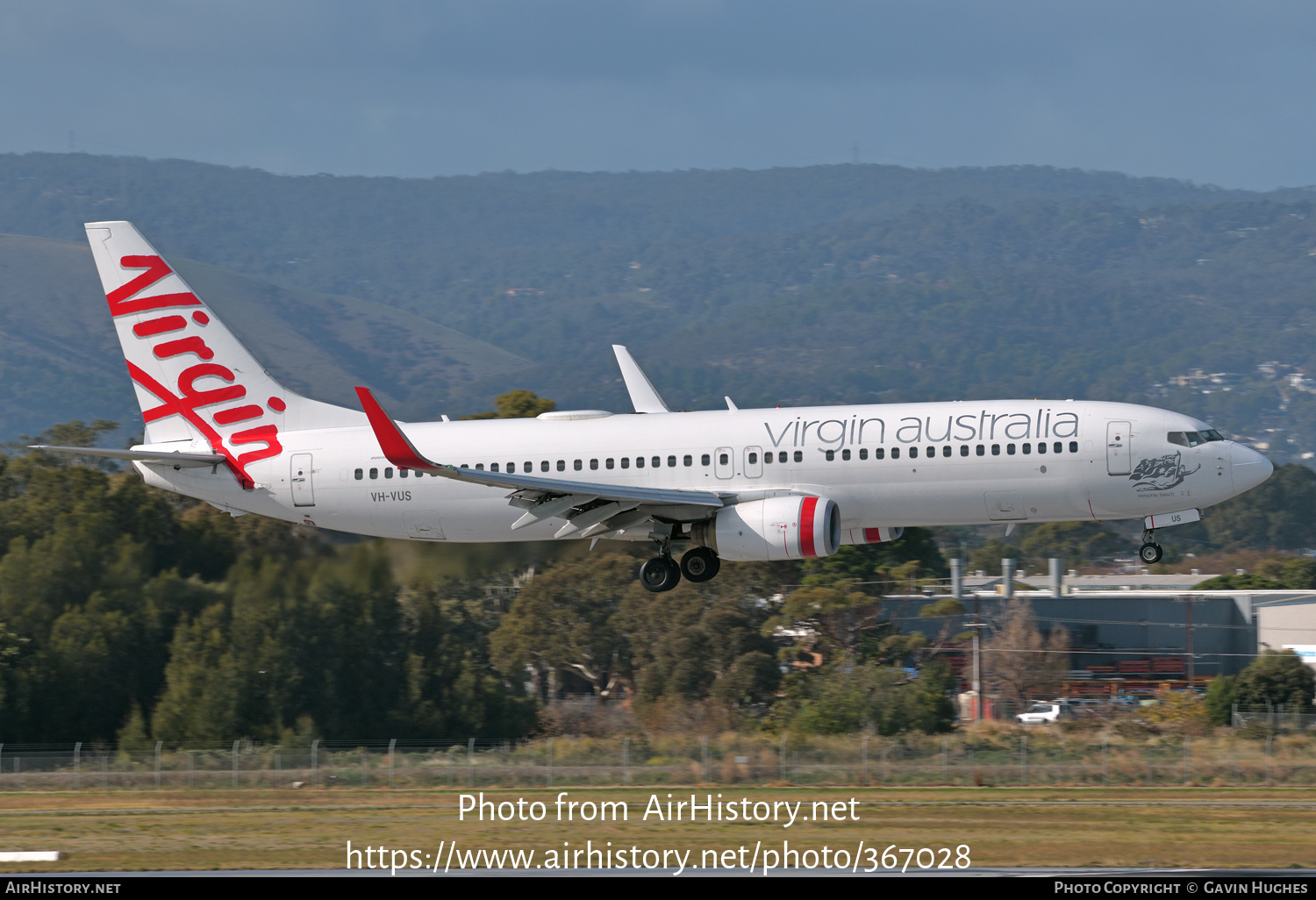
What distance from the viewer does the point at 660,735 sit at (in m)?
53.9

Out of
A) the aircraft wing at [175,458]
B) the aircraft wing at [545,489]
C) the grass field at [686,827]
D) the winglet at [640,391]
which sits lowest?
the grass field at [686,827]

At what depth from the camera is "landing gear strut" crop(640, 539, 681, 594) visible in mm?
37188

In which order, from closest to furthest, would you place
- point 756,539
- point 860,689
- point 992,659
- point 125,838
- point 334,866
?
point 334,866, point 125,838, point 756,539, point 860,689, point 992,659

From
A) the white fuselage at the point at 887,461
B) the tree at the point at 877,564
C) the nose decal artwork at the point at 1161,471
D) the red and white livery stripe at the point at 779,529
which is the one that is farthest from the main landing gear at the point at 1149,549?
the tree at the point at 877,564

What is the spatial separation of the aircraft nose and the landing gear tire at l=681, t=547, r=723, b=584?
1233 centimetres

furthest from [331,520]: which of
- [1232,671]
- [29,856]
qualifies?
[1232,671]

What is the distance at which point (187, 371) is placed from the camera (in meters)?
40.2

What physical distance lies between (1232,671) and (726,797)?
51.3m

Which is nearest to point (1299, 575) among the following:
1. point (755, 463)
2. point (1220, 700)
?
point (1220, 700)

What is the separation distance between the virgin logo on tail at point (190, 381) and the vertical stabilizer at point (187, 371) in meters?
0.02

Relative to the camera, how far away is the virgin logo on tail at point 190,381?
39.9 meters

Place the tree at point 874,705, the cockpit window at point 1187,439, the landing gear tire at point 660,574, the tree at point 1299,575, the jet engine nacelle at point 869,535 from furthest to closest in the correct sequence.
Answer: the tree at point 1299,575, the tree at point 874,705, the jet engine nacelle at point 869,535, the landing gear tire at point 660,574, the cockpit window at point 1187,439

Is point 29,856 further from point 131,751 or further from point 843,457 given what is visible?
point 131,751

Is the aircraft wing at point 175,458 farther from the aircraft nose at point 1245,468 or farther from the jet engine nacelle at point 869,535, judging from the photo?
the aircraft nose at point 1245,468
